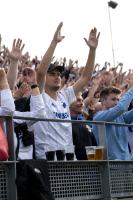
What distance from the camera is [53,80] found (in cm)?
826

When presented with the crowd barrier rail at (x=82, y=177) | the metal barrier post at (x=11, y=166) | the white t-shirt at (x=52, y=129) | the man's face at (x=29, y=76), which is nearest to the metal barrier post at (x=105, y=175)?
the crowd barrier rail at (x=82, y=177)

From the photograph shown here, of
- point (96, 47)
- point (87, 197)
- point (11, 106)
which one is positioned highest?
point (96, 47)

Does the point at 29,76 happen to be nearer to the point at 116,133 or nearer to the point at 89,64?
the point at 89,64

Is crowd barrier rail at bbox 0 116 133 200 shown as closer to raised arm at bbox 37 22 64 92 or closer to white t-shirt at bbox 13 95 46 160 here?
white t-shirt at bbox 13 95 46 160

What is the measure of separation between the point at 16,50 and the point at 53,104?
0.87 m

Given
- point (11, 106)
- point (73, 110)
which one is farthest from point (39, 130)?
point (73, 110)

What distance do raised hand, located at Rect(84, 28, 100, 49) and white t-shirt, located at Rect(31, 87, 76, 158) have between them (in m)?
1.17

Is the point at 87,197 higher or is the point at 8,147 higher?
the point at 8,147

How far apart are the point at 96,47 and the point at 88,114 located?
1.66 metres

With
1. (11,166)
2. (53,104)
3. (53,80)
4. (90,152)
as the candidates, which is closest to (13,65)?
(53,80)

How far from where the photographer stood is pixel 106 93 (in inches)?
360

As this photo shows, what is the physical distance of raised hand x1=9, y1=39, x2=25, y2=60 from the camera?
8.14 metres

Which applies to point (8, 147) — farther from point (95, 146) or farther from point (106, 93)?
point (106, 93)

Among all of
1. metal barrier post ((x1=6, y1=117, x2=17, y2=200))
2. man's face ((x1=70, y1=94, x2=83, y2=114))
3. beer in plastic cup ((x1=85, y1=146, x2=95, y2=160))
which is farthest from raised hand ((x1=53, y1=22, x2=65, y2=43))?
metal barrier post ((x1=6, y1=117, x2=17, y2=200))
